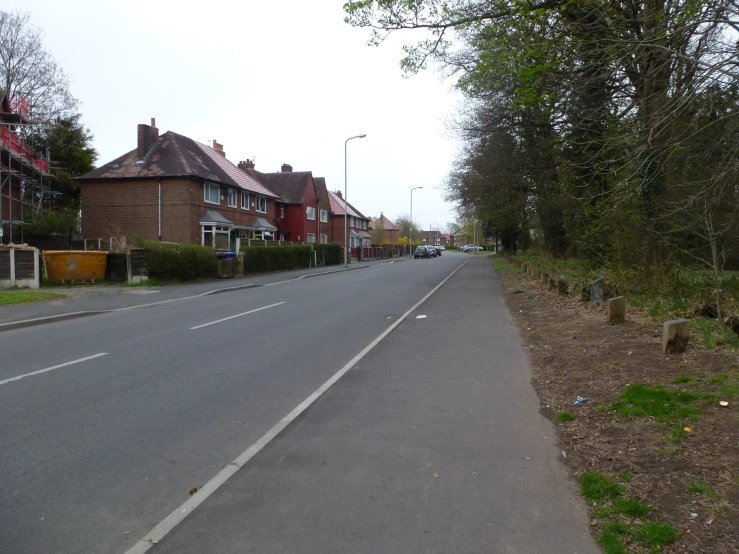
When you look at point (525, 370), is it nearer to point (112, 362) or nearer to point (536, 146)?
point (112, 362)

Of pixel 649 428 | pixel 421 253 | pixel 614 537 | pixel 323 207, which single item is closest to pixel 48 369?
pixel 614 537

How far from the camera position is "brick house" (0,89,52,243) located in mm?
26984

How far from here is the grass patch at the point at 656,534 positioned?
→ 3.26 meters

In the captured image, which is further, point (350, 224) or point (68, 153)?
point (350, 224)

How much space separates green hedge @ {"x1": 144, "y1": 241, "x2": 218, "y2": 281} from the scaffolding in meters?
9.16

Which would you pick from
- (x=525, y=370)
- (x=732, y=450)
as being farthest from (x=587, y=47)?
(x=732, y=450)

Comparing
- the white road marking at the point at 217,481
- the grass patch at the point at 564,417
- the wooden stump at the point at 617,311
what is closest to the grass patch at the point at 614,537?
the grass patch at the point at 564,417

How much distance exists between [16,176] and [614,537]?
3367 cm

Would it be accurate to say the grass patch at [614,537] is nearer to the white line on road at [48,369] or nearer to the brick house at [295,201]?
the white line on road at [48,369]

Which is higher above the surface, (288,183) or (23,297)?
(288,183)

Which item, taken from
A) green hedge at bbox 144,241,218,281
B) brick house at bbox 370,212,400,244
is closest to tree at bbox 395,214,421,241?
brick house at bbox 370,212,400,244

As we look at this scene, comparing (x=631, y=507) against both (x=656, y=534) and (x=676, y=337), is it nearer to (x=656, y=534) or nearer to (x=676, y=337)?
(x=656, y=534)

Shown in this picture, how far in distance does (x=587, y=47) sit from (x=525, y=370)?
7142mm

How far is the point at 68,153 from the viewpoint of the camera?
42594 mm
